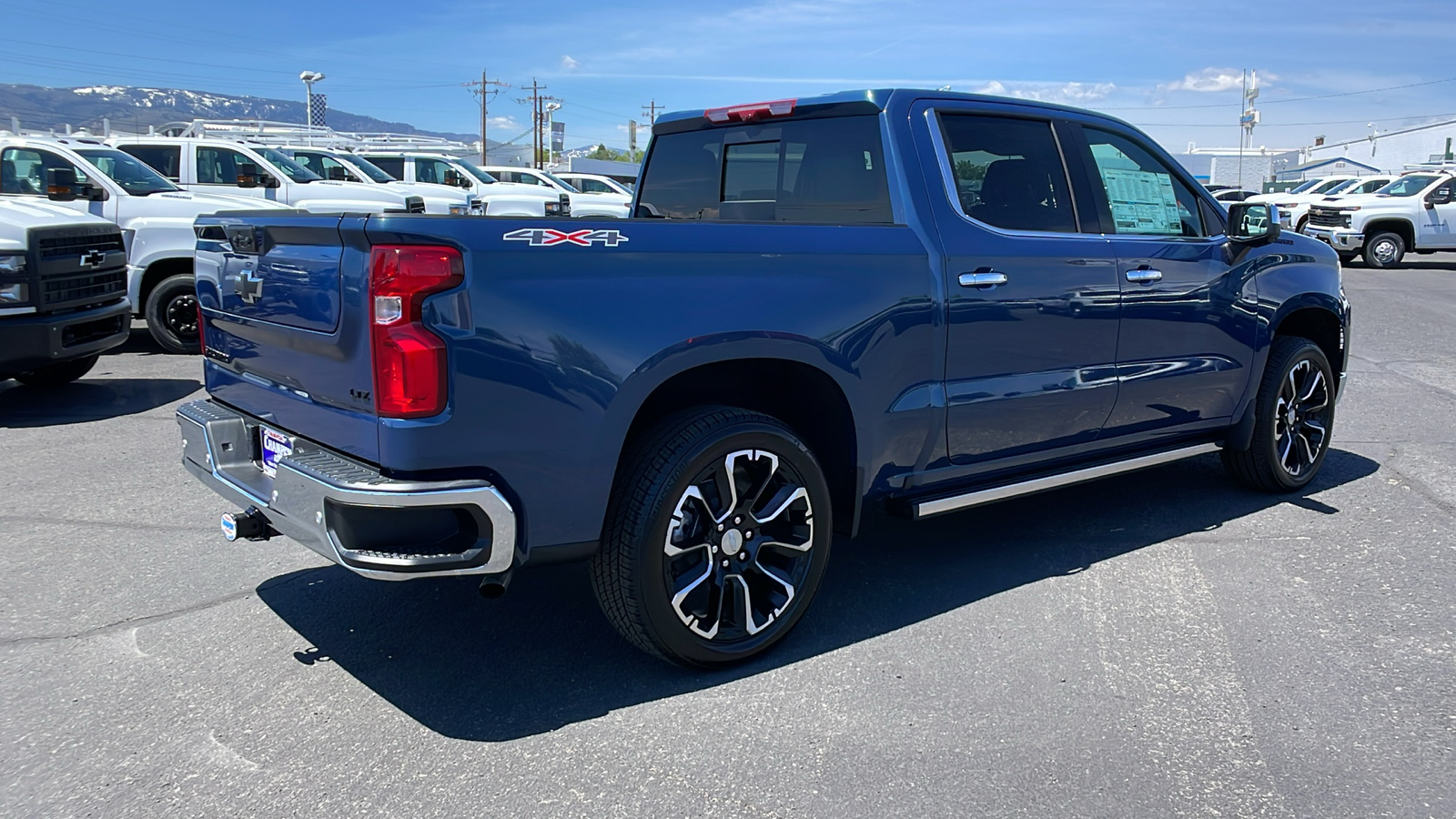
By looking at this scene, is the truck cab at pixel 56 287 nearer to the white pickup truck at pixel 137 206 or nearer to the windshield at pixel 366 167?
the white pickup truck at pixel 137 206

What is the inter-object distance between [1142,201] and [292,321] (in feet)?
12.2

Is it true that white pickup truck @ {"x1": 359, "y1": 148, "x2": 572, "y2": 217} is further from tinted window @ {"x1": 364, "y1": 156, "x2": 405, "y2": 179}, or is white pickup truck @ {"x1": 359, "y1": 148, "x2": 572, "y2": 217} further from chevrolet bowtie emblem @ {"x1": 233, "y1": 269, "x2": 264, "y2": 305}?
chevrolet bowtie emblem @ {"x1": 233, "y1": 269, "x2": 264, "y2": 305}

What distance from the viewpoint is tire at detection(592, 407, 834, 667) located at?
3496 millimetres

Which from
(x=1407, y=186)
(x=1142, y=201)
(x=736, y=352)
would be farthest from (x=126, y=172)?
(x=1407, y=186)

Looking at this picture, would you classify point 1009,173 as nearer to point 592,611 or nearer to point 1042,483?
point 1042,483

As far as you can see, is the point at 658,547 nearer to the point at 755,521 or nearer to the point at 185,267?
the point at 755,521

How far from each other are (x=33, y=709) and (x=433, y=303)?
1.84m

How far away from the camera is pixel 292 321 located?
11.5ft

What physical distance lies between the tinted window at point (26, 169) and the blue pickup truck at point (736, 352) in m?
8.55

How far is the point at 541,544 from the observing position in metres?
3.34

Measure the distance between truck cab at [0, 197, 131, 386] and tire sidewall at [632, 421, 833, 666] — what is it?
5.98 m

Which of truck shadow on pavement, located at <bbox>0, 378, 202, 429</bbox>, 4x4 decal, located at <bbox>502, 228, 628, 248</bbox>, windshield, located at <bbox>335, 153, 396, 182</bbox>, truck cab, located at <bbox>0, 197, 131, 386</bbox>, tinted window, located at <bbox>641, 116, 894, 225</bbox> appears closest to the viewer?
4x4 decal, located at <bbox>502, 228, 628, 248</bbox>

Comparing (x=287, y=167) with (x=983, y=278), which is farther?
(x=287, y=167)

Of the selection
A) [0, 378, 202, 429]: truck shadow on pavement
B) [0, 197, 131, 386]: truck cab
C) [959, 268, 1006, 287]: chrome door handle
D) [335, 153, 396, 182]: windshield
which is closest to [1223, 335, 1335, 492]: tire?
[959, 268, 1006, 287]: chrome door handle
